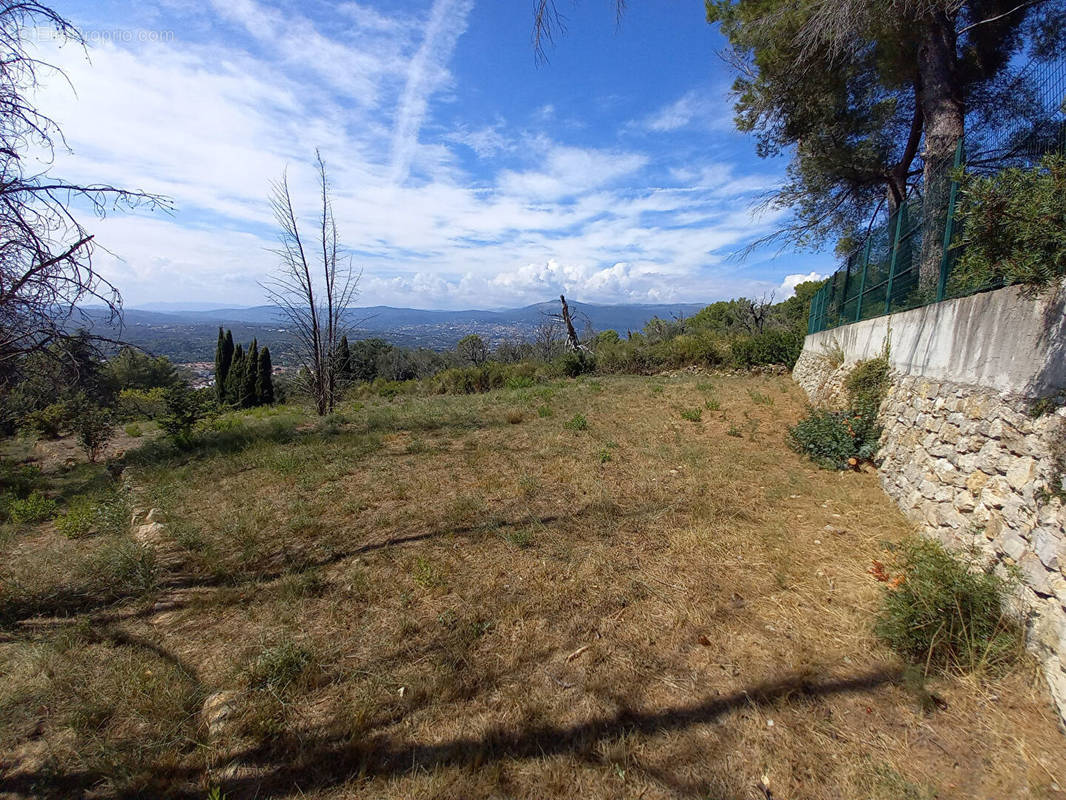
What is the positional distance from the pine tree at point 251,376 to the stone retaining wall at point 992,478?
3435 cm

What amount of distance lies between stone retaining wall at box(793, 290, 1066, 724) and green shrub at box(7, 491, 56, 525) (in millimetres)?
8488

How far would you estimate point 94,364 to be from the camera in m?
3.43

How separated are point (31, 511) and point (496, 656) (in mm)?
5956

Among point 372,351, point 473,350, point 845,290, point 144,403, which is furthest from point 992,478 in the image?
point 372,351

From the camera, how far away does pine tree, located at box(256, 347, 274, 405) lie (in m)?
32.2

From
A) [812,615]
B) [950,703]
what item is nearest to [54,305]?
[812,615]

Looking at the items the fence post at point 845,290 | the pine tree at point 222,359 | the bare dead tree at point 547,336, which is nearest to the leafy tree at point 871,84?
the fence post at point 845,290

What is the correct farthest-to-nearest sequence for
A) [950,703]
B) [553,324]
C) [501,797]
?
[553,324], [950,703], [501,797]

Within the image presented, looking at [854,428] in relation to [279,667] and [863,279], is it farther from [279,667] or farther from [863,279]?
[279,667]

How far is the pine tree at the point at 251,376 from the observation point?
30877mm

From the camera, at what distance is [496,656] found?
8.28 ft

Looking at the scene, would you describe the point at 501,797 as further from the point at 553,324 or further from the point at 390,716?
the point at 553,324

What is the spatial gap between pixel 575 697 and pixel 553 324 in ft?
83.5

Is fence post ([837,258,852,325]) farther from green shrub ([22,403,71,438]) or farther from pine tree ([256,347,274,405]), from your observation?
pine tree ([256,347,274,405])
